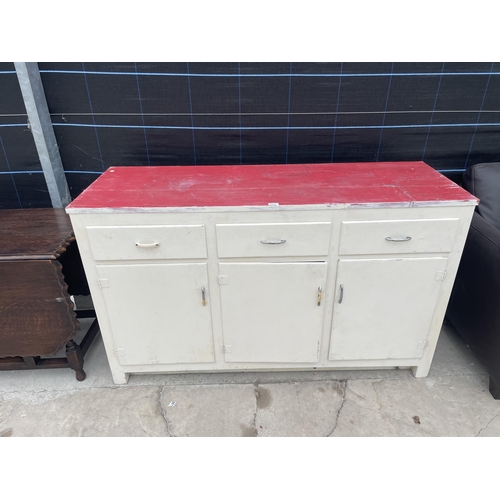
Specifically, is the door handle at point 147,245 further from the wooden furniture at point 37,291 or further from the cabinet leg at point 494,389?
the cabinet leg at point 494,389

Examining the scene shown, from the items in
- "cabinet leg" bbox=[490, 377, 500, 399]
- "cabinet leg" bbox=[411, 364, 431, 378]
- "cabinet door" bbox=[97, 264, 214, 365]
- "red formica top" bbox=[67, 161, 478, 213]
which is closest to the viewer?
"red formica top" bbox=[67, 161, 478, 213]

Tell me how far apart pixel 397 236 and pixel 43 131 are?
71.9 inches


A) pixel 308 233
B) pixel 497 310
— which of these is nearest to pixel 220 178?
pixel 308 233

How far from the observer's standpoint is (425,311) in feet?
5.77

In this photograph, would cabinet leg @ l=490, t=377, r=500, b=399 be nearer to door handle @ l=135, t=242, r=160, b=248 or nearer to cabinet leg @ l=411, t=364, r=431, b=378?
cabinet leg @ l=411, t=364, r=431, b=378

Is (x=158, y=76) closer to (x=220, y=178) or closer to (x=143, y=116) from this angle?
(x=143, y=116)

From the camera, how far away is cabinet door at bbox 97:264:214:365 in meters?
1.64

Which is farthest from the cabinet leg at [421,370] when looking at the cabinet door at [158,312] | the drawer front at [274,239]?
the cabinet door at [158,312]

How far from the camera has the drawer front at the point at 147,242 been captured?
5.03 ft

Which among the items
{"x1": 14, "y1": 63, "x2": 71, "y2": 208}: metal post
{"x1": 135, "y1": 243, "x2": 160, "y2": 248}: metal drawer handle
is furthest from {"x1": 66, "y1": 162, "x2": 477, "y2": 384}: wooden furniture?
{"x1": 14, "y1": 63, "x2": 71, "y2": 208}: metal post

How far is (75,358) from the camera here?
1898 mm

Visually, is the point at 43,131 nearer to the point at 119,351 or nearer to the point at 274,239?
the point at 119,351

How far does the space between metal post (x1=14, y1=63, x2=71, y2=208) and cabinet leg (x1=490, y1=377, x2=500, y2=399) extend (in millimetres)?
2452

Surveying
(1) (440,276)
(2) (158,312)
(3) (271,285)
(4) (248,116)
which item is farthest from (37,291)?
(1) (440,276)
